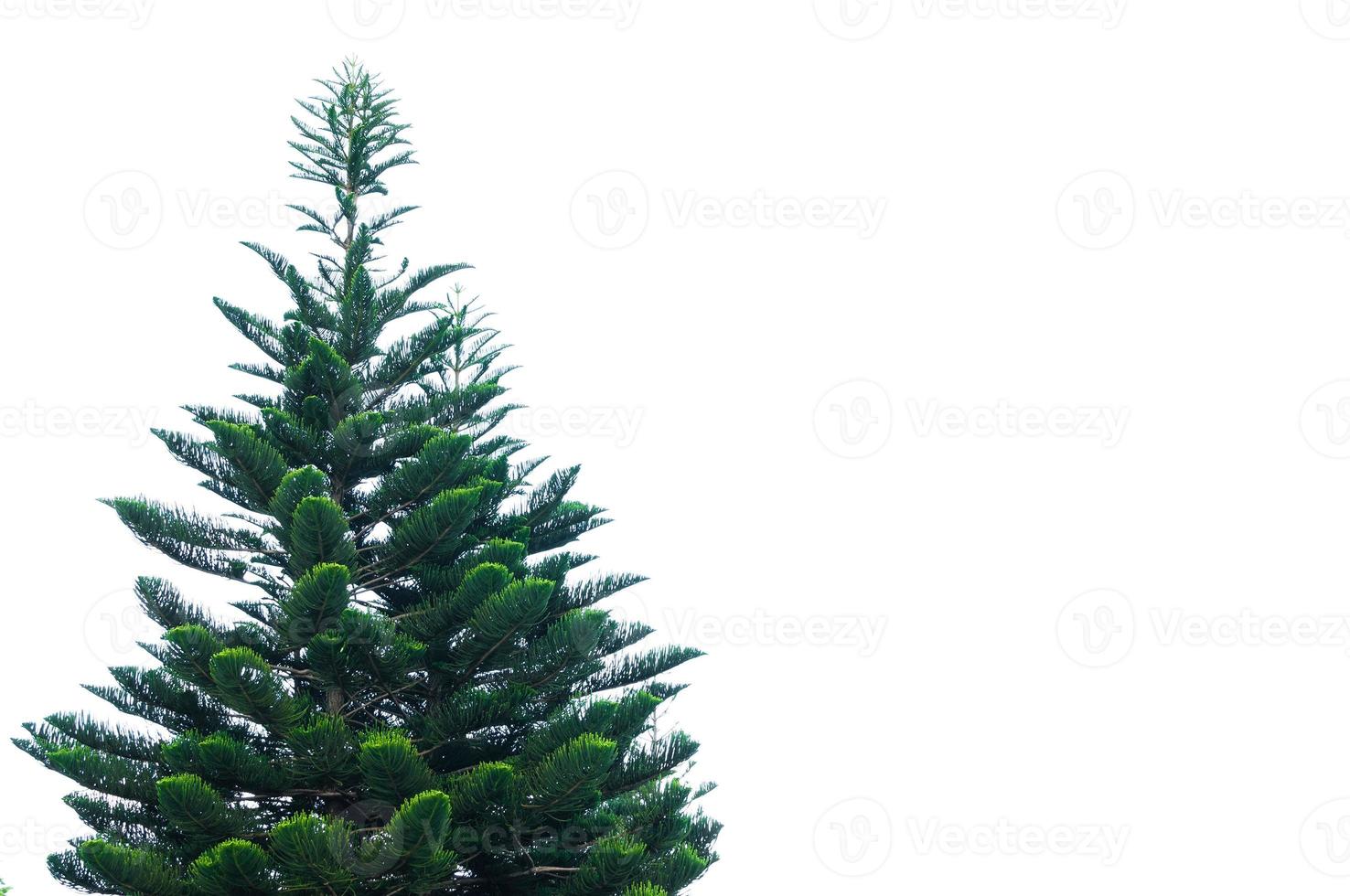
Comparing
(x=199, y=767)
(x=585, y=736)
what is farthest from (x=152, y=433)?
(x=585, y=736)

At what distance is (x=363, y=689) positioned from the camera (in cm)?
816

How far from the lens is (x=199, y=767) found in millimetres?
7301

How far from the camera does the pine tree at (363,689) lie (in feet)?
23.3

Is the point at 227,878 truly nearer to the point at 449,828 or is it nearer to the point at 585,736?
the point at 449,828

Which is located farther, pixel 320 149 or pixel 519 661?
pixel 320 149

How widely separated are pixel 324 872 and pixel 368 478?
3.18m

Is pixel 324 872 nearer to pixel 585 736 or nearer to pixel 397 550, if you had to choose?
pixel 585 736

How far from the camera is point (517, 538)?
9742 millimetres

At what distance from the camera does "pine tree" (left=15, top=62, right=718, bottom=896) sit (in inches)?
280

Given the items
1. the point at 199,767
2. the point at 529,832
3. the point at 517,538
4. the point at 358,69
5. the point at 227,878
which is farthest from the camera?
the point at 358,69

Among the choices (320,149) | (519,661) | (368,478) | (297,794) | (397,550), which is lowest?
(297,794)

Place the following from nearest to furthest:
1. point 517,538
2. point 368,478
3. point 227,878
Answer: point 227,878 < point 368,478 < point 517,538

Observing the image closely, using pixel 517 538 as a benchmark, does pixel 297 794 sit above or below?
below

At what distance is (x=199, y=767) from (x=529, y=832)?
6.95 feet
